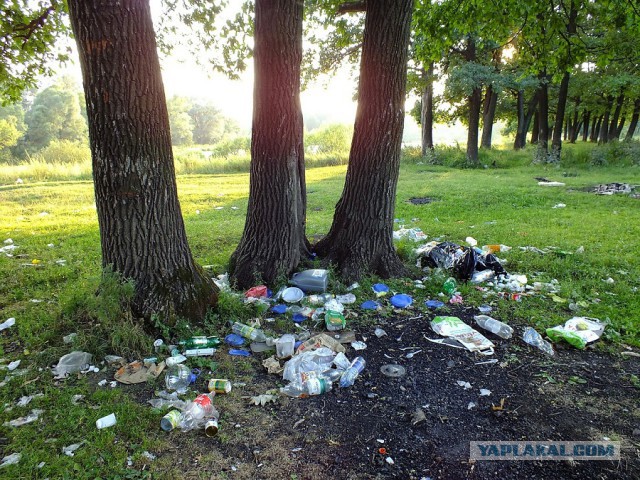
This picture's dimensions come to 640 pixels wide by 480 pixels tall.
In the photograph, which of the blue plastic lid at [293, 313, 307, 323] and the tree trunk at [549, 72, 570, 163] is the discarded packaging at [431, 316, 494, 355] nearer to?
the blue plastic lid at [293, 313, 307, 323]

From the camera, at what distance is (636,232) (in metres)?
5.79

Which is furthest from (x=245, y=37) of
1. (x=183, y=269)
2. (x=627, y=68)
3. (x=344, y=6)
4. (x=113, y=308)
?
(x=627, y=68)

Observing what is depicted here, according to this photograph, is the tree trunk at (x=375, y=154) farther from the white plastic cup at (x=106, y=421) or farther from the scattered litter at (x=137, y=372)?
the white plastic cup at (x=106, y=421)

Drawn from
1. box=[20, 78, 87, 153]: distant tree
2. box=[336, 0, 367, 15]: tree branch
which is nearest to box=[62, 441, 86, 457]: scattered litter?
box=[336, 0, 367, 15]: tree branch

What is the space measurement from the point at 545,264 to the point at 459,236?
1451 mm

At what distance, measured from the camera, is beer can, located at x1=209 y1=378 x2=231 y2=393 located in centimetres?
248

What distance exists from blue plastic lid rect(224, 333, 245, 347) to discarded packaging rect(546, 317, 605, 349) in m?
2.45

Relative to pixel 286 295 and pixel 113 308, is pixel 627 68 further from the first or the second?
pixel 113 308

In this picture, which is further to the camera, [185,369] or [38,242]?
[38,242]

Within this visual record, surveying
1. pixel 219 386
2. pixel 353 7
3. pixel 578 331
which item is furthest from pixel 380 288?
pixel 353 7

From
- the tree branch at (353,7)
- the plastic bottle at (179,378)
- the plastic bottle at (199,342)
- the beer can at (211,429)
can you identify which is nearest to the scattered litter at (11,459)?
the plastic bottle at (179,378)

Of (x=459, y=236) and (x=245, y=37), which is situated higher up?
(x=245, y=37)

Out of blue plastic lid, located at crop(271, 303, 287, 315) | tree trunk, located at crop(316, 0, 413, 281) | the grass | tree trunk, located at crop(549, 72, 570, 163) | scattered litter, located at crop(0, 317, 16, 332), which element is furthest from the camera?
tree trunk, located at crop(549, 72, 570, 163)

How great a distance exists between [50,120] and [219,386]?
188ft
